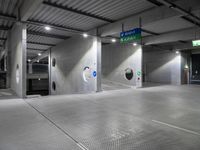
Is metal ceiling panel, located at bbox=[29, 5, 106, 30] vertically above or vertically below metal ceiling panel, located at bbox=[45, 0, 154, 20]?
below

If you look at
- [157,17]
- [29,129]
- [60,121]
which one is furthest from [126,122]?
[157,17]

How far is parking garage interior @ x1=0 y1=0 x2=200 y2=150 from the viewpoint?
10.9 ft

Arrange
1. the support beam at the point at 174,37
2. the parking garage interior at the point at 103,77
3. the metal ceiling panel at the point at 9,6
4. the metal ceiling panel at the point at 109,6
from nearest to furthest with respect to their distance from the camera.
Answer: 1. the parking garage interior at the point at 103,77
2. the metal ceiling panel at the point at 109,6
3. the metal ceiling panel at the point at 9,6
4. the support beam at the point at 174,37

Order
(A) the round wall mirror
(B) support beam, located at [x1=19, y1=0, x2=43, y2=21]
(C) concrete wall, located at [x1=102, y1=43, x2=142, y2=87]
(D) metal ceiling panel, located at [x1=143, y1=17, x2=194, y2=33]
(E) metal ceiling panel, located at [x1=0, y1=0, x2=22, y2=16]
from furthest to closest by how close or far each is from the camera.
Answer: (C) concrete wall, located at [x1=102, y1=43, x2=142, y2=87] → (A) the round wall mirror → (D) metal ceiling panel, located at [x1=143, y1=17, x2=194, y2=33] → (E) metal ceiling panel, located at [x1=0, y1=0, x2=22, y2=16] → (B) support beam, located at [x1=19, y1=0, x2=43, y2=21]

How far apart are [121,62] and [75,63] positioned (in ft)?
13.6

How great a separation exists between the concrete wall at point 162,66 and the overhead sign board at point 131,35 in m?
10.1

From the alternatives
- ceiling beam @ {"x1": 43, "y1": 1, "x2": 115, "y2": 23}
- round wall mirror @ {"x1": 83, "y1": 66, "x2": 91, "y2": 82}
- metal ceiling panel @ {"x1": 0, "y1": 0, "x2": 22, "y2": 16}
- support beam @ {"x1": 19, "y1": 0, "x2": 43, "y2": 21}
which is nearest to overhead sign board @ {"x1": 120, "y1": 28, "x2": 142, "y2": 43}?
ceiling beam @ {"x1": 43, "y1": 1, "x2": 115, "y2": 23}

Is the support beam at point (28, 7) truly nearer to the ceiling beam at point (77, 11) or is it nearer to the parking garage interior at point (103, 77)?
the parking garage interior at point (103, 77)

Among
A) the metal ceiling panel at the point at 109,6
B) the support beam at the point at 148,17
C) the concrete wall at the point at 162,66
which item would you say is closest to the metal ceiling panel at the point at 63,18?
the support beam at the point at 148,17

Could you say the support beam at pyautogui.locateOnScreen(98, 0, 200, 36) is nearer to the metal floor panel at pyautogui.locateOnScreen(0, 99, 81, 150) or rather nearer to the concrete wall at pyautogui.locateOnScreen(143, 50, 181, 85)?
the metal floor panel at pyautogui.locateOnScreen(0, 99, 81, 150)

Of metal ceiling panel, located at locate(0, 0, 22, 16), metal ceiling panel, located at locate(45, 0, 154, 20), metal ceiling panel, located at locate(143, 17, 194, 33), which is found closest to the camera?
metal ceiling panel, located at locate(45, 0, 154, 20)

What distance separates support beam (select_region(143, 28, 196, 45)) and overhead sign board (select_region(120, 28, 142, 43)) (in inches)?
184

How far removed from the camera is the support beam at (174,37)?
10644 mm

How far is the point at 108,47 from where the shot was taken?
1619 cm
